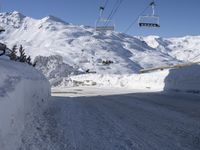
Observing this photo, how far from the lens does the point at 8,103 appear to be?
7523 mm

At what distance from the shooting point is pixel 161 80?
34.0 meters

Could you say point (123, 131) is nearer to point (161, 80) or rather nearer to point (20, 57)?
point (161, 80)

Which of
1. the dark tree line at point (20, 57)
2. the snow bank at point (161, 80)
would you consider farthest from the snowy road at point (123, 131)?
the dark tree line at point (20, 57)

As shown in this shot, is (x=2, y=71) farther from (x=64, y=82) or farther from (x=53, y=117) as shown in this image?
(x=64, y=82)

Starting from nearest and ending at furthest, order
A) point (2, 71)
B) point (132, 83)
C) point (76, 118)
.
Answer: point (2, 71) → point (76, 118) → point (132, 83)

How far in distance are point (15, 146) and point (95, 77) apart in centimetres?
5085

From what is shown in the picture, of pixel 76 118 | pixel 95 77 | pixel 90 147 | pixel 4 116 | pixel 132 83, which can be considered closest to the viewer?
pixel 4 116

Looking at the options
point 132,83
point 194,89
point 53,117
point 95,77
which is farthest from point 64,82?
point 53,117

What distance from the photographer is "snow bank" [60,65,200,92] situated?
25916mm

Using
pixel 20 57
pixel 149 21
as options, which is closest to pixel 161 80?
pixel 149 21

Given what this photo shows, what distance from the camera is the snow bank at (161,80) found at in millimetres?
25916

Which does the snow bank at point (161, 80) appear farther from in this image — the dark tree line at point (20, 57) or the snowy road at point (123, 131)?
the snowy road at point (123, 131)

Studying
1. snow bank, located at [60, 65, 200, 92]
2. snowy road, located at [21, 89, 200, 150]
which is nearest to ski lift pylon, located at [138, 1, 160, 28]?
snow bank, located at [60, 65, 200, 92]

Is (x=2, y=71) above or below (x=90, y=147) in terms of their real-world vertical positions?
above
